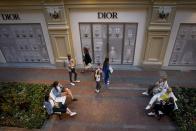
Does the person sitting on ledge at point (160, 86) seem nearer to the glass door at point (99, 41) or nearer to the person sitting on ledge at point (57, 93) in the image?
the glass door at point (99, 41)

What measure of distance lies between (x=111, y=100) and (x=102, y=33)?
3768 mm

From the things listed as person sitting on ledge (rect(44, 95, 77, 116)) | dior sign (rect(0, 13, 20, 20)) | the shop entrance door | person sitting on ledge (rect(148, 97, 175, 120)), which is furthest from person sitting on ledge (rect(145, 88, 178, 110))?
dior sign (rect(0, 13, 20, 20))

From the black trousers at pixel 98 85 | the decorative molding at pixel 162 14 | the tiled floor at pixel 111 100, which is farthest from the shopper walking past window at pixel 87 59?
the decorative molding at pixel 162 14

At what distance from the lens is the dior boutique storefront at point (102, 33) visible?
953 centimetres

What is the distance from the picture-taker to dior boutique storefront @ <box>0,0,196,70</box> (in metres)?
9.53

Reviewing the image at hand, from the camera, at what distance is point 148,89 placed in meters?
9.57

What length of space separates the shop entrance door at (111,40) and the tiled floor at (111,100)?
106 cm

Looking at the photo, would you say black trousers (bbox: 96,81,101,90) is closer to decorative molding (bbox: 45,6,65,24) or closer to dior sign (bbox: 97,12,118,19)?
dior sign (bbox: 97,12,118,19)

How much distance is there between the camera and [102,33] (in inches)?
416

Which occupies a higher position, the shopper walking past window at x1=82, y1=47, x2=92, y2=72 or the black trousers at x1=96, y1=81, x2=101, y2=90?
the shopper walking past window at x1=82, y1=47, x2=92, y2=72

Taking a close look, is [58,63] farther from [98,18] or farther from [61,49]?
[98,18]

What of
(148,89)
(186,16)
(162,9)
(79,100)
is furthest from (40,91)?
(186,16)

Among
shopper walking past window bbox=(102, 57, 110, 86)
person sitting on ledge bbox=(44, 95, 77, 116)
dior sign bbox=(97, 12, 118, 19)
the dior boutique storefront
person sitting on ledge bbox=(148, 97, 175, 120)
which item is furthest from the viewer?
dior sign bbox=(97, 12, 118, 19)

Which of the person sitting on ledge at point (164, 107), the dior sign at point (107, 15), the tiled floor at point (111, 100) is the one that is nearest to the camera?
the person sitting on ledge at point (164, 107)
